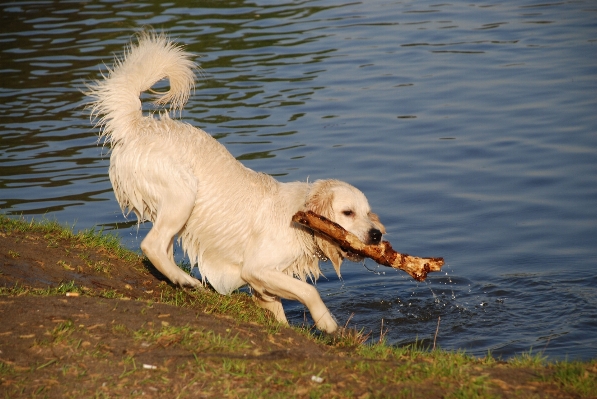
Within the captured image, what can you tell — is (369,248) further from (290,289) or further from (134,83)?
(134,83)

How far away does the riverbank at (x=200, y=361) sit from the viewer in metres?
5.22

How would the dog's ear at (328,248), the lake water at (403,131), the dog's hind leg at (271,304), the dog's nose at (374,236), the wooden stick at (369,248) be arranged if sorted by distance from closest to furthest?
the wooden stick at (369,248), the dog's nose at (374,236), the dog's ear at (328,248), the dog's hind leg at (271,304), the lake water at (403,131)

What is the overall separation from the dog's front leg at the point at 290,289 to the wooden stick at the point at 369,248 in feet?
1.68

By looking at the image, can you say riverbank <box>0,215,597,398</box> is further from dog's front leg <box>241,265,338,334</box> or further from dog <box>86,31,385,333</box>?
dog <box>86,31,385,333</box>

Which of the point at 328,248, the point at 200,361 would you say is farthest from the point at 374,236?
the point at 200,361

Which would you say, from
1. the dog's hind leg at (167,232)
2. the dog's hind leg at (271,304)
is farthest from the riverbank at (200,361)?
the dog's hind leg at (271,304)

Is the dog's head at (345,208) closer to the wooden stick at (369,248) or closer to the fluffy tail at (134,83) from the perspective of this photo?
the wooden stick at (369,248)

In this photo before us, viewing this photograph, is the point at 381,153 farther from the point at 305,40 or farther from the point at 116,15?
the point at 116,15

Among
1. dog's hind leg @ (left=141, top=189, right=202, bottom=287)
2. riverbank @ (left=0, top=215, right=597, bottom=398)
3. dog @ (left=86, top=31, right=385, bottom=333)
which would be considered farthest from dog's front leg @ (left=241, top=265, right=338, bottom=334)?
dog's hind leg @ (left=141, top=189, right=202, bottom=287)

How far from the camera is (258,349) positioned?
19.6 feet

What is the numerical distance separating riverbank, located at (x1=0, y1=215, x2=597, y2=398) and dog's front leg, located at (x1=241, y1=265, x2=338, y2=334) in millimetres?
314

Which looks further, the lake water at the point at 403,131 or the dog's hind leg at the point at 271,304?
the lake water at the point at 403,131

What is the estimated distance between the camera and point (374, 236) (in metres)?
7.50

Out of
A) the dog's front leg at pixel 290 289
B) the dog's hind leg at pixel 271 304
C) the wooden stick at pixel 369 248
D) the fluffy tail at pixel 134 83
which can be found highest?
the fluffy tail at pixel 134 83
